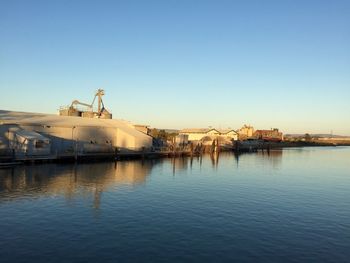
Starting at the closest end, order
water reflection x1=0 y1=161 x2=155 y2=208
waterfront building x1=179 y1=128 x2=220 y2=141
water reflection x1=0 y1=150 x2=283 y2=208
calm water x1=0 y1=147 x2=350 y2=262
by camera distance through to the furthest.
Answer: calm water x1=0 y1=147 x2=350 y2=262
water reflection x1=0 y1=150 x2=283 y2=208
water reflection x1=0 y1=161 x2=155 y2=208
waterfront building x1=179 y1=128 x2=220 y2=141

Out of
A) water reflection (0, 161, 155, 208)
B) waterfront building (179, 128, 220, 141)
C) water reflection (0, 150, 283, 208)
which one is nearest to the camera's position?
water reflection (0, 150, 283, 208)

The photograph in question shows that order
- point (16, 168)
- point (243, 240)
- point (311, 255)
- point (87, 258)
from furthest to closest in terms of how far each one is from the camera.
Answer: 1. point (16, 168)
2. point (243, 240)
3. point (311, 255)
4. point (87, 258)

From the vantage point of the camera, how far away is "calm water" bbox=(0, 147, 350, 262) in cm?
1898

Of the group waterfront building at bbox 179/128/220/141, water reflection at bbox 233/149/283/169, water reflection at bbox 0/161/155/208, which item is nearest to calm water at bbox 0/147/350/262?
water reflection at bbox 0/161/155/208

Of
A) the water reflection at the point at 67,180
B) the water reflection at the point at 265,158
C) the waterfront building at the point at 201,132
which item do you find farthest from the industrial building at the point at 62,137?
the waterfront building at the point at 201,132

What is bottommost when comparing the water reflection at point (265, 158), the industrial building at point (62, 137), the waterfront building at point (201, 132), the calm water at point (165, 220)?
the calm water at point (165, 220)

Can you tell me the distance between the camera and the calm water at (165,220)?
18984 millimetres

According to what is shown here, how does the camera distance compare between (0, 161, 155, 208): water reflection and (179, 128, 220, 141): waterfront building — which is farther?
(179, 128, 220, 141): waterfront building

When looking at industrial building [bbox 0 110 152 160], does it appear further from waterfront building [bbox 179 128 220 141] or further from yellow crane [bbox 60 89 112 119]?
waterfront building [bbox 179 128 220 141]

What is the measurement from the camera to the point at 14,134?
51750 mm

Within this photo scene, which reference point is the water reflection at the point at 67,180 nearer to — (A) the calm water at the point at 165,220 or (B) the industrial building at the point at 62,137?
(A) the calm water at the point at 165,220

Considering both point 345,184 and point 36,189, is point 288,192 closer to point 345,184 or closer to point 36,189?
point 345,184

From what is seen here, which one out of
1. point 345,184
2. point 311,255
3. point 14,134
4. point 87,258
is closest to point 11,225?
point 87,258

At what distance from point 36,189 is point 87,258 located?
19.1 m
